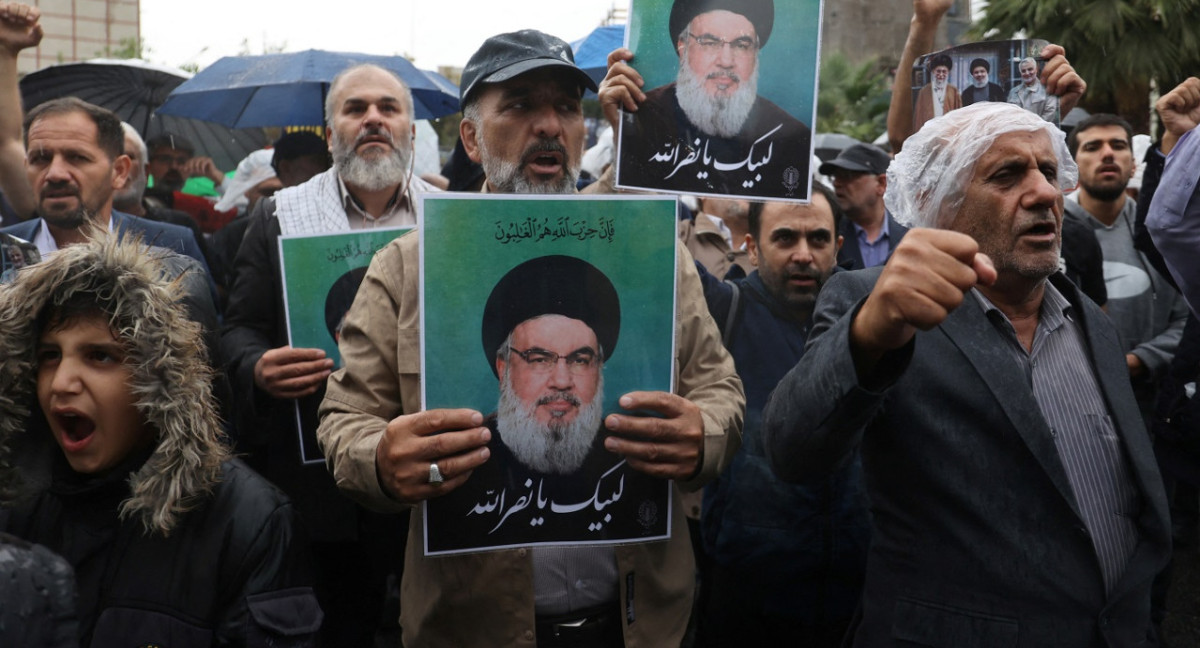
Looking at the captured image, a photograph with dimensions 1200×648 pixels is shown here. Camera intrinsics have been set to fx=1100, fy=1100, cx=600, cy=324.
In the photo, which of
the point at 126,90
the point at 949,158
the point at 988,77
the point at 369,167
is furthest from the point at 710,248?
the point at 126,90

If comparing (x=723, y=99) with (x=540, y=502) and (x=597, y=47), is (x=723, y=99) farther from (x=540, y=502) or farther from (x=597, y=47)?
(x=597, y=47)

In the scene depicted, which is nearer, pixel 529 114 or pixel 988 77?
pixel 529 114

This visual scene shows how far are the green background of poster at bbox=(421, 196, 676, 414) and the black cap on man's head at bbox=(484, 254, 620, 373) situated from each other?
0.05ft

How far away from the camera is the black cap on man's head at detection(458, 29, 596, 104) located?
255 cm

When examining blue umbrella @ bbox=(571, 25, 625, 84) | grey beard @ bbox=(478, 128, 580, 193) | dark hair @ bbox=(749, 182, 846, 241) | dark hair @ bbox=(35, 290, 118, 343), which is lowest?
dark hair @ bbox=(35, 290, 118, 343)

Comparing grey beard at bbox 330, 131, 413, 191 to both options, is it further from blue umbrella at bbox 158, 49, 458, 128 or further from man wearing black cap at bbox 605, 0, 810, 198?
blue umbrella at bbox 158, 49, 458, 128

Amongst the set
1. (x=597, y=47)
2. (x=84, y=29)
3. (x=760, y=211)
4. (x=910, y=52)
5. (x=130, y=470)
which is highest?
(x=84, y=29)

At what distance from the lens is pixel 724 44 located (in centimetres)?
288

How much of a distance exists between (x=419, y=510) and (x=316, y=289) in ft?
3.35

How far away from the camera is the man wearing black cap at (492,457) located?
2.07 m

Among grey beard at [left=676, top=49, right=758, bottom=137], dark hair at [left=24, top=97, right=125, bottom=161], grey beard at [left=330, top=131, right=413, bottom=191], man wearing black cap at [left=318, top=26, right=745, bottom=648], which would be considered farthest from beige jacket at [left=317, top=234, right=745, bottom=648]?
dark hair at [left=24, top=97, right=125, bottom=161]

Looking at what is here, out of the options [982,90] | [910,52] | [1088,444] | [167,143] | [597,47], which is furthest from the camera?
[167,143]

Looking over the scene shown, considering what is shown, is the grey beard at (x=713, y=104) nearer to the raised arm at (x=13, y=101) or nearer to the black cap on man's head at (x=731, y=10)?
the black cap on man's head at (x=731, y=10)

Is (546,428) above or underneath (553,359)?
underneath
